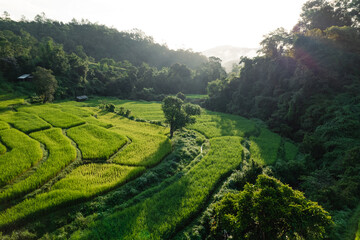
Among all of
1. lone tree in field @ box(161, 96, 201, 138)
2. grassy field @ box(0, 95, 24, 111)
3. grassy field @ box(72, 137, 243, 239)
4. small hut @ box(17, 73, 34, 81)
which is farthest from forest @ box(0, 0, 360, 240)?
grassy field @ box(0, 95, 24, 111)

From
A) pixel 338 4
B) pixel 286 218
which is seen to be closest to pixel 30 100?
pixel 286 218

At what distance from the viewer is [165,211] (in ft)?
30.4

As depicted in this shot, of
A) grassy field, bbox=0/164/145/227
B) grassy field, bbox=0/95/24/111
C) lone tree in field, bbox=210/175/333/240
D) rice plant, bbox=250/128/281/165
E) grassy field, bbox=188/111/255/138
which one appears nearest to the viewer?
lone tree in field, bbox=210/175/333/240

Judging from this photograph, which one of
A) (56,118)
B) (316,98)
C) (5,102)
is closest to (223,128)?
(316,98)

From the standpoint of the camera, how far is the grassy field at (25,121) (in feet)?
57.9

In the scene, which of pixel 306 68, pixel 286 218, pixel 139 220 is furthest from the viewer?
pixel 306 68

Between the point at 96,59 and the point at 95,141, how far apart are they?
291 ft

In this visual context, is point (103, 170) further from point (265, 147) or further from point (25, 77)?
point (25, 77)

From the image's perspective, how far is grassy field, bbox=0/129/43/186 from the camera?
10.8m

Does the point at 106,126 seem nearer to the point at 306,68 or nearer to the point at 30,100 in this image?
the point at 30,100

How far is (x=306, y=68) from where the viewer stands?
1058 inches

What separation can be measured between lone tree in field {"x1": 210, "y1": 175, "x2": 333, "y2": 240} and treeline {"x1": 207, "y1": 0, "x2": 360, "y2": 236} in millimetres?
3475

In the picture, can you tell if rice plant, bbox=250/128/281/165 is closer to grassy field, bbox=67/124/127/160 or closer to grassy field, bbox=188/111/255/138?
grassy field, bbox=188/111/255/138

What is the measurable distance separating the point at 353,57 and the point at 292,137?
13976 mm
